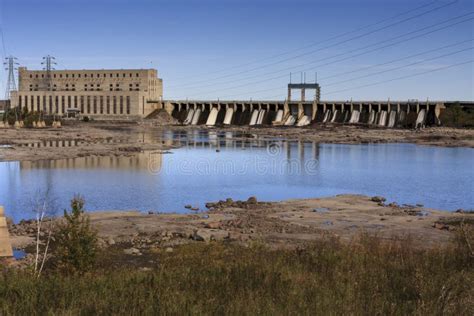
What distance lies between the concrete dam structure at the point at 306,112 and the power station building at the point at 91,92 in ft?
33.7

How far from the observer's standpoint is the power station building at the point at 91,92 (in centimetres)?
14288

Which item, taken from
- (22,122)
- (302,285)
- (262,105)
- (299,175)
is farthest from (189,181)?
(262,105)

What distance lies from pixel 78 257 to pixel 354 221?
1162cm

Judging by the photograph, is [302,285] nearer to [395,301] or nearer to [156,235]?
[395,301]

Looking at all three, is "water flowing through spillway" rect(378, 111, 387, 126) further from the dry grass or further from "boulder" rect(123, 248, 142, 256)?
the dry grass

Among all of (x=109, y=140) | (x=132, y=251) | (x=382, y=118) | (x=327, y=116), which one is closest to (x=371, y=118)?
(x=382, y=118)

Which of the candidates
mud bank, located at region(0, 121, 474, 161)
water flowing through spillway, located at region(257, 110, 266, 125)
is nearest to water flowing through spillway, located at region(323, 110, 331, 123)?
mud bank, located at region(0, 121, 474, 161)

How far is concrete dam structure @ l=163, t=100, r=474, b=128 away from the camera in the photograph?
368 ft

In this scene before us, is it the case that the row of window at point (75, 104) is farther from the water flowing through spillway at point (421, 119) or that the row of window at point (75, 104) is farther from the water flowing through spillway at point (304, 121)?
the water flowing through spillway at point (421, 119)

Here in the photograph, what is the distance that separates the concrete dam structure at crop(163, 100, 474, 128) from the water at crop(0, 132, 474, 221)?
205 feet

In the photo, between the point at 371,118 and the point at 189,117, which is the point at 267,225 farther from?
the point at 189,117

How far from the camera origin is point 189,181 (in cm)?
3303

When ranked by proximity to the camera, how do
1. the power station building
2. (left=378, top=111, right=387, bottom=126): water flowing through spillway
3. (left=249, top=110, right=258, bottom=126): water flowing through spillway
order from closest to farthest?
1. (left=378, top=111, right=387, bottom=126): water flowing through spillway
2. (left=249, top=110, right=258, bottom=126): water flowing through spillway
3. the power station building

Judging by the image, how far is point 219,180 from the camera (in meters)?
34.2
